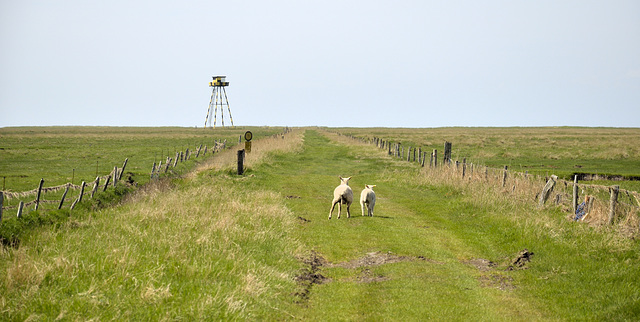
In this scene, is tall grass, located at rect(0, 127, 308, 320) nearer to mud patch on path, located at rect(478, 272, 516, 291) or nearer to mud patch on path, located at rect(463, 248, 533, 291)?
mud patch on path, located at rect(478, 272, 516, 291)

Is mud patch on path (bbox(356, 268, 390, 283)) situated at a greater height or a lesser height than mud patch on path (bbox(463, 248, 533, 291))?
greater

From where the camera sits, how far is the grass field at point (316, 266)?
8.62 metres

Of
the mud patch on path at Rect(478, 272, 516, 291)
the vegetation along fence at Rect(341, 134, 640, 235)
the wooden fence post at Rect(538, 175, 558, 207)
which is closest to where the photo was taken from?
the mud patch on path at Rect(478, 272, 516, 291)

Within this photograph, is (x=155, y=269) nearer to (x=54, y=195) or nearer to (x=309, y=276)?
(x=309, y=276)

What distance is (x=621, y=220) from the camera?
44.8 feet

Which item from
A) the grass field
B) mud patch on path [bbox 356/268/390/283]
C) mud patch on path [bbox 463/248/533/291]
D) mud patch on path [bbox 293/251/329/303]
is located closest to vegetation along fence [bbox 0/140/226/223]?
the grass field

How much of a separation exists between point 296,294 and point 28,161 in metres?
39.2

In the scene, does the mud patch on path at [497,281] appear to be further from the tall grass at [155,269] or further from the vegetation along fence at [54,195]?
the vegetation along fence at [54,195]

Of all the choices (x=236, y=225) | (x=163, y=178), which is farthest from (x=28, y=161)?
(x=236, y=225)

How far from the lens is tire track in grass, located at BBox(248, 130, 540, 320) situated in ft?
30.1

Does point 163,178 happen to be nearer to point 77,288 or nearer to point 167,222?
point 167,222

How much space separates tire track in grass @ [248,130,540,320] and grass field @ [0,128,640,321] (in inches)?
1.9

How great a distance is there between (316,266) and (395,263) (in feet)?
6.04

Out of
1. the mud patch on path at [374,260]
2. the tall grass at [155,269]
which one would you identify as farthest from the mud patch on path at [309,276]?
the mud patch on path at [374,260]
